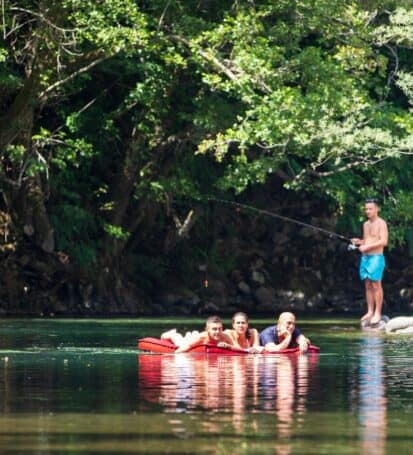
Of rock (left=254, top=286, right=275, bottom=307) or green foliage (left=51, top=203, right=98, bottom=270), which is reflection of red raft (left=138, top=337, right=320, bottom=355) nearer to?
green foliage (left=51, top=203, right=98, bottom=270)

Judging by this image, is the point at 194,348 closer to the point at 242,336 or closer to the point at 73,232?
the point at 242,336

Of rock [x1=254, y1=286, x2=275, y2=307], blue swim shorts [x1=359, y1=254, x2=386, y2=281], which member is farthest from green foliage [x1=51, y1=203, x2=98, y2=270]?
rock [x1=254, y1=286, x2=275, y2=307]

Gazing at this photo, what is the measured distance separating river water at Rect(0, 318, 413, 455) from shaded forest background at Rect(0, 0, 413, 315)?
8.26 meters

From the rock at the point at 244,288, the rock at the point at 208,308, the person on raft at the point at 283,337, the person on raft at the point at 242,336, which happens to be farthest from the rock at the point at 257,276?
the person on raft at the point at 242,336

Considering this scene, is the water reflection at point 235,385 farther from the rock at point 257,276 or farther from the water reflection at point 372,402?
the rock at point 257,276

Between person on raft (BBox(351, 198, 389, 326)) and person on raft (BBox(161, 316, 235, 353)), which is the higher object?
person on raft (BBox(351, 198, 389, 326))

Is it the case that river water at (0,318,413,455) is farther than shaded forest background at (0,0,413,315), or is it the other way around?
shaded forest background at (0,0,413,315)

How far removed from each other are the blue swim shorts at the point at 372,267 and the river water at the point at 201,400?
6.75 m

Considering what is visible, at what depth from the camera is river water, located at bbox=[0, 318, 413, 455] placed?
10758mm

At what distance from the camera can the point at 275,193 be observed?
40000 mm

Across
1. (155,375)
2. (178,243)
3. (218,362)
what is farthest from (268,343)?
(178,243)

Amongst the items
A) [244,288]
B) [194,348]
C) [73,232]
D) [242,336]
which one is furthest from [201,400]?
[244,288]

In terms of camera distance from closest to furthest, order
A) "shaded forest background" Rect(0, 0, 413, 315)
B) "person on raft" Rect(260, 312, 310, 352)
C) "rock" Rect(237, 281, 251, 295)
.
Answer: "person on raft" Rect(260, 312, 310, 352), "shaded forest background" Rect(0, 0, 413, 315), "rock" Rect(237, 281, 251, 295)

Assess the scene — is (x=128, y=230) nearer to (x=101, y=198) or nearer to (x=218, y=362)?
(x=101, y=198)
